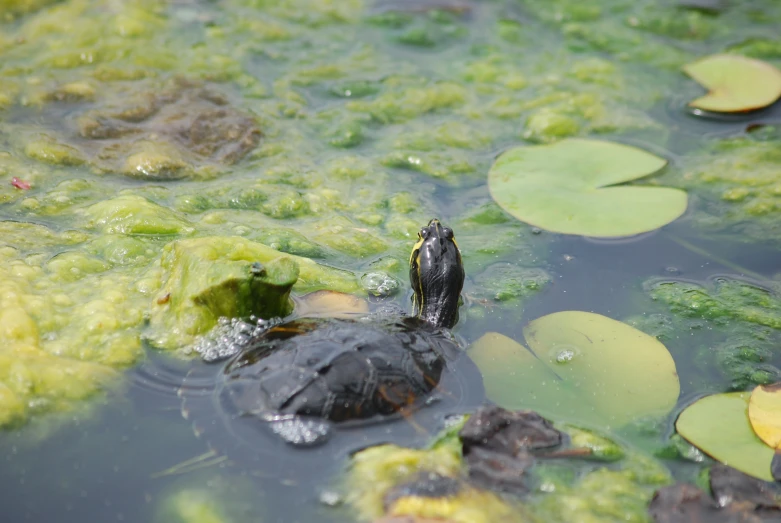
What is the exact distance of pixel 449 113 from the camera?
15.6ft

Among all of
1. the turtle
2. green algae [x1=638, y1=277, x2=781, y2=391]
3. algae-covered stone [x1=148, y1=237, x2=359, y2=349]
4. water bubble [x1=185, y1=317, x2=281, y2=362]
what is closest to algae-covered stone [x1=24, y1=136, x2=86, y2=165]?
algae-covered stone [x1=148, y1=237, x2=359, y2=349]

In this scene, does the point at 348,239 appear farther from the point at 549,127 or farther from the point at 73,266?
the point at 549,127

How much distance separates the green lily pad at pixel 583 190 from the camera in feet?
12.4

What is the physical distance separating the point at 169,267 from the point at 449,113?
2217 millimetres

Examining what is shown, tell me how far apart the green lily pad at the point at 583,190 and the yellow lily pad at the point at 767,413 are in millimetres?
1080

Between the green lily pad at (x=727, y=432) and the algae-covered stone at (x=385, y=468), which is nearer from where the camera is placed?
the algae-covered stone at (x=385, y=468)

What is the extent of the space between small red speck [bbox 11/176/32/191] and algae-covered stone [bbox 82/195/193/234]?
35 cm

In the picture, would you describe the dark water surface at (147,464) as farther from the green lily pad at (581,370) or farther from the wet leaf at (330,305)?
the wet leaf at (330,305)

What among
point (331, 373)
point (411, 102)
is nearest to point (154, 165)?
point (411, 102)

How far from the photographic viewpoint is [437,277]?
10.6 ft

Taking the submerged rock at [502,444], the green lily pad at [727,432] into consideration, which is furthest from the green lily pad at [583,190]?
the submerged rock at [502,444]

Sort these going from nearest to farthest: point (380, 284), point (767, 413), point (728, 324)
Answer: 1. point (767, 413)
2. point (728, 324)
3. point (380, 284)

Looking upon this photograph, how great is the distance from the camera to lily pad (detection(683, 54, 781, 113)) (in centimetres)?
468

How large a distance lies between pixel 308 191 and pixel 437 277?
111cm
